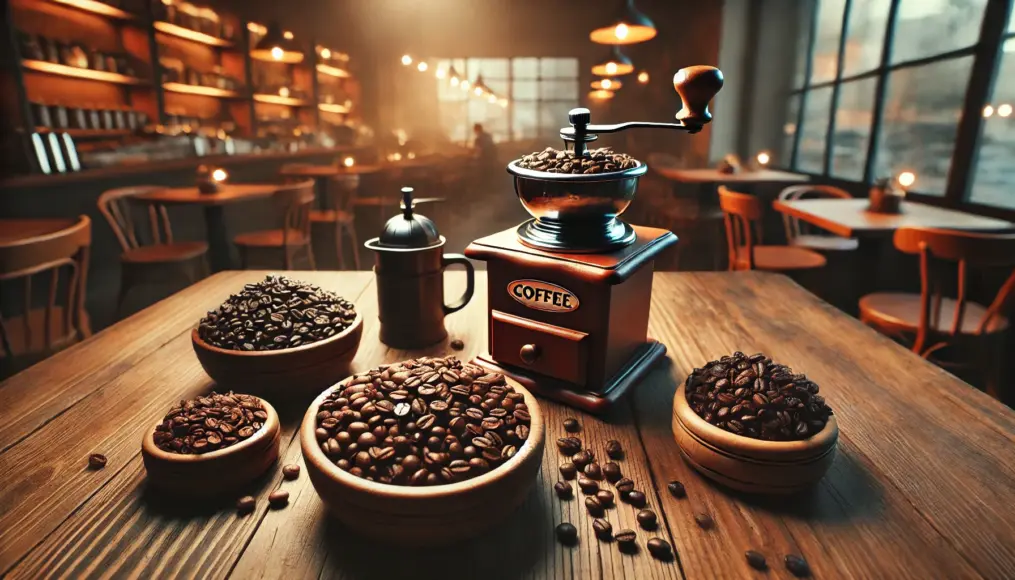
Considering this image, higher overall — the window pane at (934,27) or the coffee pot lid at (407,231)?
the window pane at (934,27)

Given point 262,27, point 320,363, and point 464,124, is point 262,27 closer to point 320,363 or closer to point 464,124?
point 464,124

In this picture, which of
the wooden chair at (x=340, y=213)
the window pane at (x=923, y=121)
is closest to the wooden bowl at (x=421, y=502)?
the window pane at (x=923, y=121)

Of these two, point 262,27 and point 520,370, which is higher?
point 262,27

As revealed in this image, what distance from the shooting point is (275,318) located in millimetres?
999

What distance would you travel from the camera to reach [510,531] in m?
0.72

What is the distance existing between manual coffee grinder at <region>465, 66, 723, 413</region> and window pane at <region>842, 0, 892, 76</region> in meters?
4.55

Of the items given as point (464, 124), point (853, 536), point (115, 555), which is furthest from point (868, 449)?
point (464, 124)

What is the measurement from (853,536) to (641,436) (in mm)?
323

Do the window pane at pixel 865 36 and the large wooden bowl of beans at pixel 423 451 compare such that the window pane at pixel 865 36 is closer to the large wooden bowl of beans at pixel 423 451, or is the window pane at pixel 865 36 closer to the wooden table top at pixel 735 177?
the wooden table top at pixel 735 177

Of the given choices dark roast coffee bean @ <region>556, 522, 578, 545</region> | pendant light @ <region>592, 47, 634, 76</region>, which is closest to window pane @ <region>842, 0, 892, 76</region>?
pendant light @ <region>592, 47, 634, 76</region>

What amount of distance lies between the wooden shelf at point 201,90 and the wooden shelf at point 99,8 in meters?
0.71

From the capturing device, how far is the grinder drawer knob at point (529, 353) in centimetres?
105

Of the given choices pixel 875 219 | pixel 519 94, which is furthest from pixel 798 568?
pixel 519 94

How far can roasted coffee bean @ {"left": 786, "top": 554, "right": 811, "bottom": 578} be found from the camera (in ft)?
2.11
